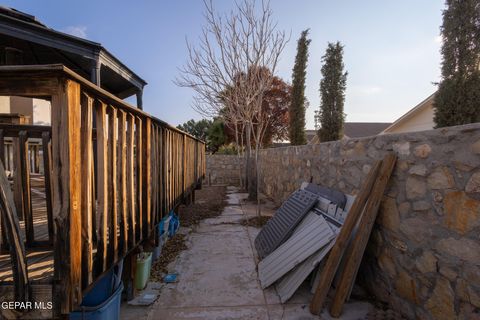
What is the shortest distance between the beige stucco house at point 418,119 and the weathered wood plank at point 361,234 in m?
11.2

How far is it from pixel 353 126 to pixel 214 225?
19.3 m

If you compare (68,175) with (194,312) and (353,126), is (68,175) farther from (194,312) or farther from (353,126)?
(353,126)

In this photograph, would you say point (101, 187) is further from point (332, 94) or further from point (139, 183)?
point (332, 94)

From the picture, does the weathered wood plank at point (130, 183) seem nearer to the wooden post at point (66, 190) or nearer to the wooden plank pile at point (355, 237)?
the wooden post at point (66, 190)

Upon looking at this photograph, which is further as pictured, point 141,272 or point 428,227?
point 141,272

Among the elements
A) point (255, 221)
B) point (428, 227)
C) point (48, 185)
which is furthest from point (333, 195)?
point (48, 185)

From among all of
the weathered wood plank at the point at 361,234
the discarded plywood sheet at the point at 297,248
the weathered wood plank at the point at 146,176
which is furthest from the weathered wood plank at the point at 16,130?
the weathered wood plank at the point at 361,234

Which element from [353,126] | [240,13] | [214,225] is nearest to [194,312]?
[214,225]

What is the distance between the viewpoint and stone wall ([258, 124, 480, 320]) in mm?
1667

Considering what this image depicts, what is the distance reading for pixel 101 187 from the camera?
1.79 m

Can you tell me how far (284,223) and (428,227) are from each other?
1758 millimetres

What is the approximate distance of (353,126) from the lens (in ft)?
71.1

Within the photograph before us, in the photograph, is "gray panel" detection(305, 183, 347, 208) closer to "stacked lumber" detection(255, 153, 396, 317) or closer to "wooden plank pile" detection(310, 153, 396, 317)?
"stacked lumber" detection(255, 153, 396, 317)

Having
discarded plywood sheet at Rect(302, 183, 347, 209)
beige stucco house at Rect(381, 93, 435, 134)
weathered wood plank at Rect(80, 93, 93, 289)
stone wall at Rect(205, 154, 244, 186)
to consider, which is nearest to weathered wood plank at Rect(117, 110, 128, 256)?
weathered wood plank at Rect(80, 93, 93, 289)
